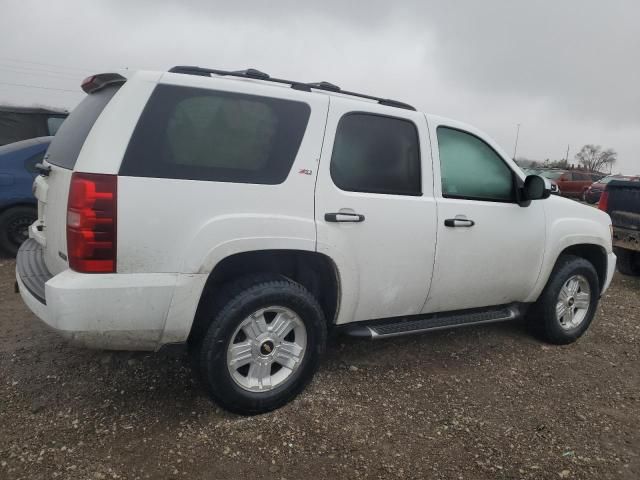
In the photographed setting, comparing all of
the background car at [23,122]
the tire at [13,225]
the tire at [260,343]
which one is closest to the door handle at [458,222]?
the tire at [260,343]

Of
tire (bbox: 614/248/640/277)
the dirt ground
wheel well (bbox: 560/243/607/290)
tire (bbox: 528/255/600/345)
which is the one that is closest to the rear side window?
the dirt ground

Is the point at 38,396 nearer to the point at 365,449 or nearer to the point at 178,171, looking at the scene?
the point at 178,171

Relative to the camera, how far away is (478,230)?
3400mm

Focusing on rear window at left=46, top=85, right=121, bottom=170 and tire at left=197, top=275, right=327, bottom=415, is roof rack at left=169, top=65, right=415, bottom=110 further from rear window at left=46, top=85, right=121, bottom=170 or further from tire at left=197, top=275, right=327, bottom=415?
tire at left=197, top=275, right=327, bottom=415

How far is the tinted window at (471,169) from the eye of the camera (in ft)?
11.1

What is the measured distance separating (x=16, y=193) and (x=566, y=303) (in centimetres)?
623

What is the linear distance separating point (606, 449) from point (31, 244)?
374 cm

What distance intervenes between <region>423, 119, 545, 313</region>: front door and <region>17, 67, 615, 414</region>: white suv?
0.01 meters

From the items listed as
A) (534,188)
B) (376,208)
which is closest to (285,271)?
(376,208)

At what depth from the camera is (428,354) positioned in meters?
3.80

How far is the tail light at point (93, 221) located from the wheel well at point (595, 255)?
3.76 metres

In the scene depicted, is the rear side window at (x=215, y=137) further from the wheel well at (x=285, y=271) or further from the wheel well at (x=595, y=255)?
the wheel well at (x=595, y=255)

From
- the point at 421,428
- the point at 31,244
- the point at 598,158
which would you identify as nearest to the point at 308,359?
the point at 421,428

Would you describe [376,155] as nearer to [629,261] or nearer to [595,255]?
[595,255]
